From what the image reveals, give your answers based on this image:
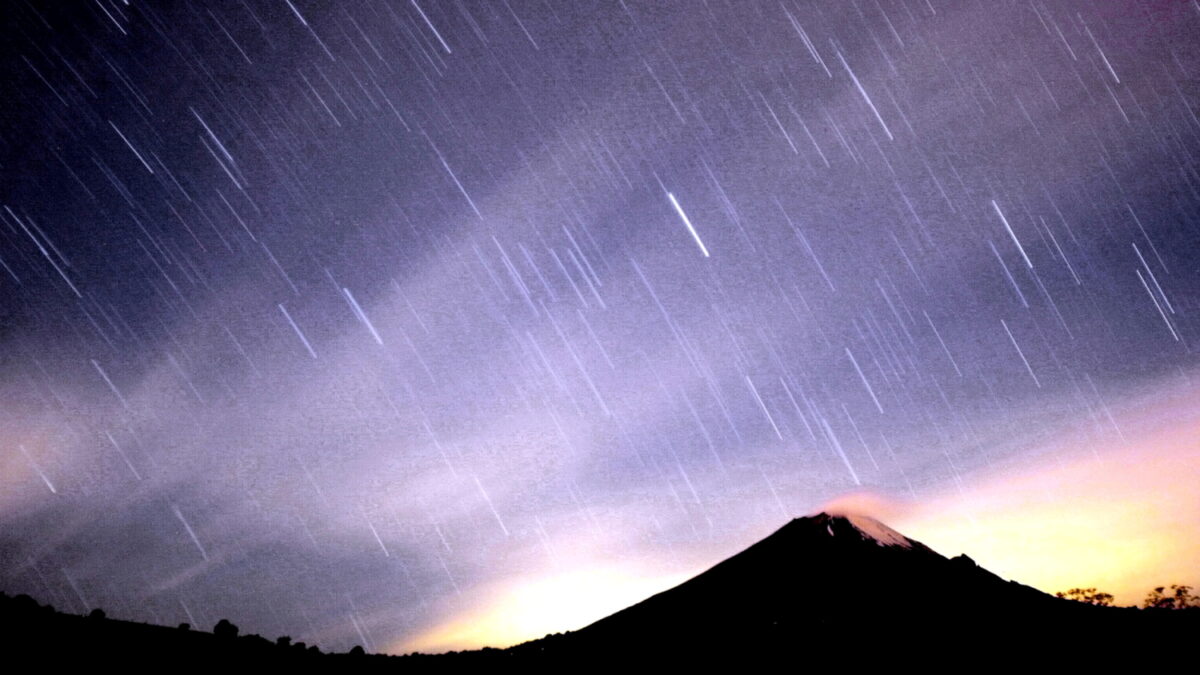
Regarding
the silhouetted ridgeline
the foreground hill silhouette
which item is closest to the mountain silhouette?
the foreground hill silhouette

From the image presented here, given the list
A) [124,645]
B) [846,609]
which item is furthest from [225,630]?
[846,609]

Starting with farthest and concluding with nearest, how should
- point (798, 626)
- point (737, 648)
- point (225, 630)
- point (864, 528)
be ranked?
point (864, 528), point (798, 626), point (737, 648), point (225, 630)

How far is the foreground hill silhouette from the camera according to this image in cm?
1032

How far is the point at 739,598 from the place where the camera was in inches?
1099

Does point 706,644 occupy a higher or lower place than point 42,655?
lower

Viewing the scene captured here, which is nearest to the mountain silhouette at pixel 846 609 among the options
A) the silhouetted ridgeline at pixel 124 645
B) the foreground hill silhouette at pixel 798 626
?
the foreground hill silhouette at pixel 798 626

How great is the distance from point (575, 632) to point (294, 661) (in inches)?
762

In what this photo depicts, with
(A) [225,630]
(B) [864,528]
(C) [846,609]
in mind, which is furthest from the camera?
(B) [864,528]

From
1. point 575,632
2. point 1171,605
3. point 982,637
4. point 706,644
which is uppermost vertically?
point 575,632

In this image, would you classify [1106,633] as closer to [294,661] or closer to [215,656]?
[294,661]

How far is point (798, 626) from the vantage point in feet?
69.2

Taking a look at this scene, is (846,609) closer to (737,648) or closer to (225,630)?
(737,648)

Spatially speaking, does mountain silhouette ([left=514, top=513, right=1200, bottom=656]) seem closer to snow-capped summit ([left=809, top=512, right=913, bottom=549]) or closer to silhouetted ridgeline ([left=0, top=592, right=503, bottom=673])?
snow-capped summit ([left=809, top=512, right=913, bottom=549])

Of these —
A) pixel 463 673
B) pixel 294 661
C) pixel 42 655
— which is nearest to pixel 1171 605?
pixel 463 673
